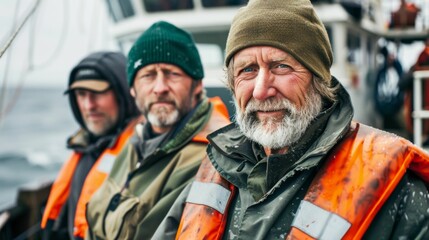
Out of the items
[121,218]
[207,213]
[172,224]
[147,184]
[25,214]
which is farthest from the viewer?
[25,214]

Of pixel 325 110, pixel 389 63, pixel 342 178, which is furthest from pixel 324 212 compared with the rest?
pixel 389 63

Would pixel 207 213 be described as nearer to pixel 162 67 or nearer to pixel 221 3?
pixel 162 67

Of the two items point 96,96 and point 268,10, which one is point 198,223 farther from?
point 96,96

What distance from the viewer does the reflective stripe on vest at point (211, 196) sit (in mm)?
2121

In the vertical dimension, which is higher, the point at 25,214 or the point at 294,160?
the point at 294,160

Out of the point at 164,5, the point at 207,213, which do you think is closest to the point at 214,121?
the point at 207,213

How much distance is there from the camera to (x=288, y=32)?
78.7 inches

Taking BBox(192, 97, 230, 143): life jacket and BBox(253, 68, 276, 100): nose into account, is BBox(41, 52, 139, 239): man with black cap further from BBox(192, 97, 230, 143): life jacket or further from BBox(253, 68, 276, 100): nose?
BBox(253, 68, 276, 100): nose

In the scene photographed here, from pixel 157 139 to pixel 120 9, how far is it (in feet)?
21.7

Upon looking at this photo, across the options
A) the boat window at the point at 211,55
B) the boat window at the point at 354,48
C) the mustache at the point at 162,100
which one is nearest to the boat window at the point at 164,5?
the boat window at the point at 211,55

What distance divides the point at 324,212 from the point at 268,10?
0.82m

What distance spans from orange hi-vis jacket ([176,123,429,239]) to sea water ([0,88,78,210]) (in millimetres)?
2603

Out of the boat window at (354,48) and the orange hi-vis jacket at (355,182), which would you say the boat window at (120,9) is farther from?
the orange hi-vis jacket at (355,182)

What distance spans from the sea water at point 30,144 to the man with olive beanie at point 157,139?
1.05m
